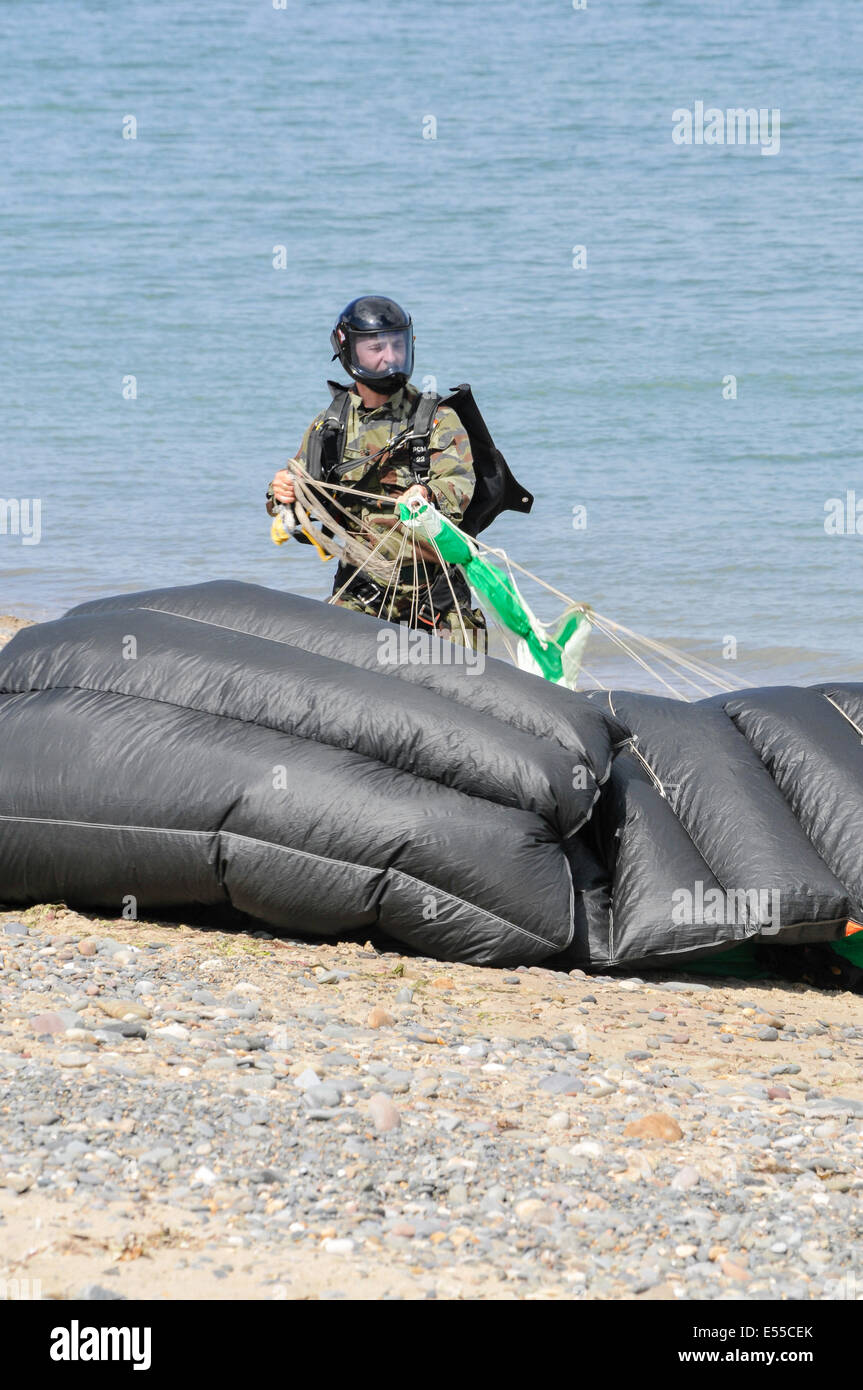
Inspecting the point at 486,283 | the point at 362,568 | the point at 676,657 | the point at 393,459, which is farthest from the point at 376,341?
the point at 486,283

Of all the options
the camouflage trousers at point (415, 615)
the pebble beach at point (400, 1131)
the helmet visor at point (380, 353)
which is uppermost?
the helmet visor at point (380, 353)

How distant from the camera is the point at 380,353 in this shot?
5199 mm

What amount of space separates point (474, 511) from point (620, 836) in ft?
4.73

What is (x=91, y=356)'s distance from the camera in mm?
17578

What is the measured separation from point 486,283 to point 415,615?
46.3ft

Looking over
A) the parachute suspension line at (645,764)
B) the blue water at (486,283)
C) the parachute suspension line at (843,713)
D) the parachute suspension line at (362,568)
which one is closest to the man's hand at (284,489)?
the parachute suspension line at (362,568)

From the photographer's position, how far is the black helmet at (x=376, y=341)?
204 inches

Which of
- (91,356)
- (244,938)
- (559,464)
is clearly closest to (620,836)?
(244,938)

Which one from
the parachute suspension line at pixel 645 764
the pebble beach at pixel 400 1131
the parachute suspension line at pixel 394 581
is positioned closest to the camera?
the pebble beach at pixel 400 1131

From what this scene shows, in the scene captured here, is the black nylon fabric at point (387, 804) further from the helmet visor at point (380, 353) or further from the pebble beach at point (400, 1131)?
the helmet visor at point (380, 353)

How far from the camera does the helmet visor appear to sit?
5180mm

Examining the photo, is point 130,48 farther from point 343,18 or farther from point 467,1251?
point 467,1251

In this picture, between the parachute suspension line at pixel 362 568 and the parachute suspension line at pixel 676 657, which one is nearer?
the parachute suspension line at pixel 676 657

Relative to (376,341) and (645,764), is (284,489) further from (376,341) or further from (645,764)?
(645,764)
